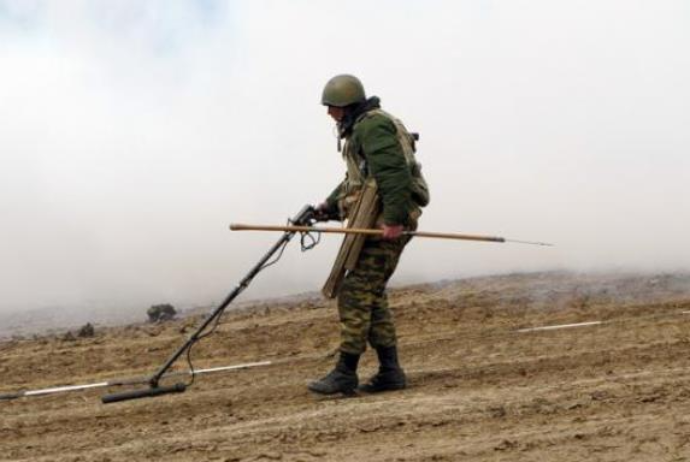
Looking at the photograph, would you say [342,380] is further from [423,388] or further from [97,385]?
[97,385]

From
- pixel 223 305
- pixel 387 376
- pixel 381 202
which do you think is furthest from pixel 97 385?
pixel 381 202

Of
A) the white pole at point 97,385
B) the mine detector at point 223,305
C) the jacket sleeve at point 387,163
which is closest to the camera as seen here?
the jacket sleeve at point 387,163

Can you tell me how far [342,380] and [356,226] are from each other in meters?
0.85

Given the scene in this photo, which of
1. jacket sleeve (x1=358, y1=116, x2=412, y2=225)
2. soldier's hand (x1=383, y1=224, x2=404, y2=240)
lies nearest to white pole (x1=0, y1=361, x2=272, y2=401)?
soldier's hand (x1=383, y1=224, x2=404, y2=240)

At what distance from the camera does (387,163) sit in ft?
21.6

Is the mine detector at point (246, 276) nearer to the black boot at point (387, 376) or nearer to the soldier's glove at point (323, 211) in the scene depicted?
the soldier's glove at point (323, 211)

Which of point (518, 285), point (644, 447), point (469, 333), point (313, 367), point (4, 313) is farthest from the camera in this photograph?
point (4, 313)

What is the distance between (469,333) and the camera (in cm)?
948

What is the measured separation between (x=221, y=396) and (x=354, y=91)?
6.40 ft

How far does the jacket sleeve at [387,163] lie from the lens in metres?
6.59

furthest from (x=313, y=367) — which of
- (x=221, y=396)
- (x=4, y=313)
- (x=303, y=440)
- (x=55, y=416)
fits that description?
(x=4, y=313)

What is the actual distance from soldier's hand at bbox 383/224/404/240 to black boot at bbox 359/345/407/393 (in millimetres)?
718

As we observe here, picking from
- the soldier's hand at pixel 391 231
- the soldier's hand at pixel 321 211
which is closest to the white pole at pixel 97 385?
the soldier's hand at pixel 321 211

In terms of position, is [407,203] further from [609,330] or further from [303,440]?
[609,330]
